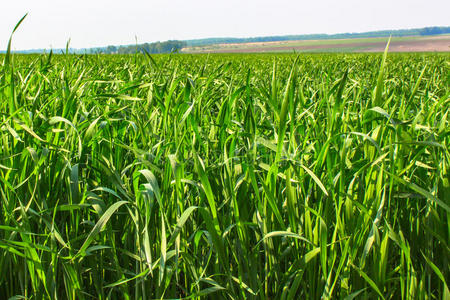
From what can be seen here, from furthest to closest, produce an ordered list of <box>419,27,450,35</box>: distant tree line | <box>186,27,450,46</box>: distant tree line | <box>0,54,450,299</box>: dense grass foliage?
<box>186,27,450,46</box>: distant tree line
<box>419,27,450,35</box>: distant tree line
<box>0,54,450,299</box>: dense grass foliage

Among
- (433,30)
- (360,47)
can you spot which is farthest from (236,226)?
(433,30)

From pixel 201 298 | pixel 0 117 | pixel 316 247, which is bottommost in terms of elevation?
pixel 201 298

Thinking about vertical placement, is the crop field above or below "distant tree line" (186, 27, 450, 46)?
below

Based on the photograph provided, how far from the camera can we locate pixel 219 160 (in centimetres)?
95

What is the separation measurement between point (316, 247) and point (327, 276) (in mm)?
65

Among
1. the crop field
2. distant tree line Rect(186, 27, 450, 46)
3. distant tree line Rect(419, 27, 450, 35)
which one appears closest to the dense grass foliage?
the crop field

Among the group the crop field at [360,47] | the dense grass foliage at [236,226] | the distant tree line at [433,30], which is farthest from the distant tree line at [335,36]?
the dense grass foliage at [236,226]

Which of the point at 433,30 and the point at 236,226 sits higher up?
the point at 433,30

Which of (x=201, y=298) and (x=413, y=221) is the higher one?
(x=413, y=221)

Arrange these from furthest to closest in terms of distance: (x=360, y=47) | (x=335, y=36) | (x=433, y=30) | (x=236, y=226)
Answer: (x=335, y=36) < (x=433, y=30) < (x=360, y=47) < (x=236, y=226)

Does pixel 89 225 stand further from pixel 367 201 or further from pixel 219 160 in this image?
pixel 367 201

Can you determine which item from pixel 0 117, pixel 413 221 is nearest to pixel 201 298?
pixel 413 221

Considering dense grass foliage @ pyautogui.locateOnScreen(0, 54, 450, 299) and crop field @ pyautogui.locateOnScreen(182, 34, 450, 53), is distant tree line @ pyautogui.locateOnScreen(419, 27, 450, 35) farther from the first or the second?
dense grass foliage @ pyautogui.locateOnScreen(0, 54, 450, 299)

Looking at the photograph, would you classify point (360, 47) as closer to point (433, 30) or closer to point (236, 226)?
point (236, 226)
